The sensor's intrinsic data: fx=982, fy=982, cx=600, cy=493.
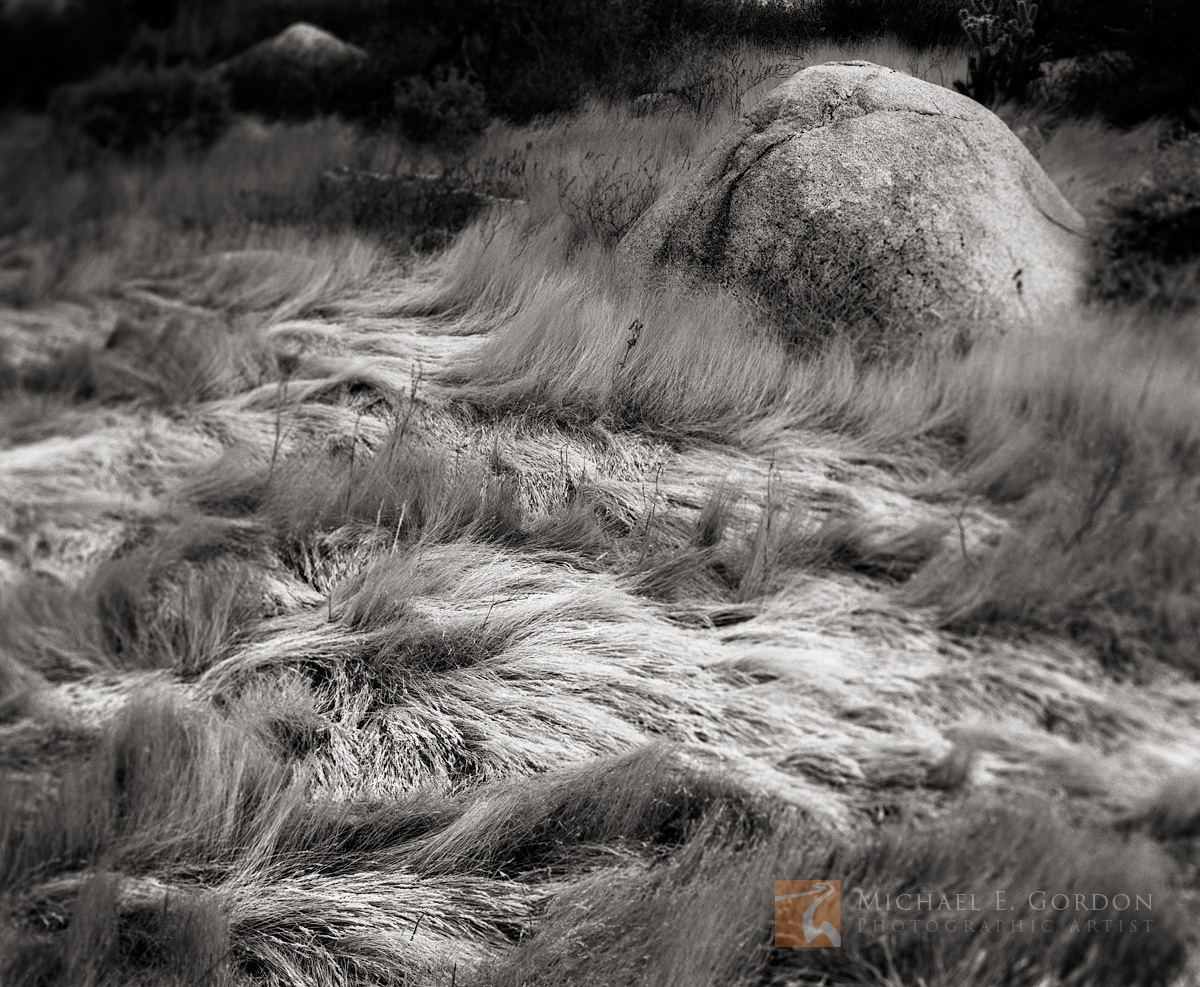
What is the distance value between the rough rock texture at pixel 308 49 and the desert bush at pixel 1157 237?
2705mm

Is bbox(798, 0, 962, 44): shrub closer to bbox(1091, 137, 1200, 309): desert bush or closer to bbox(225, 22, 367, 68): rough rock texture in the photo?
bbox(1091, 137, 1200, 309): desert bush

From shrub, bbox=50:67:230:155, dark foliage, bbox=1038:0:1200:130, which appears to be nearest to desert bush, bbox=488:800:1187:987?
dark foliage, bbox=1038:0:1200:130

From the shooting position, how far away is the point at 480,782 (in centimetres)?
214

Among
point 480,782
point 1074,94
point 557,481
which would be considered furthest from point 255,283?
point 1074,94

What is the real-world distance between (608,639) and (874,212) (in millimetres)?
1016

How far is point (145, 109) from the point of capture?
489 centimetres

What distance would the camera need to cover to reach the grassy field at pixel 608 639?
1481 millimetres

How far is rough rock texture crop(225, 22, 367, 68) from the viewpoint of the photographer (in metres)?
3.55

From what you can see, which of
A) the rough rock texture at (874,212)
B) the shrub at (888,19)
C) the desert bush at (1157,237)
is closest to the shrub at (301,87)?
the rough rock texture at (874,212)

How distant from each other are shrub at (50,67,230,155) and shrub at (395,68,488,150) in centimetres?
183

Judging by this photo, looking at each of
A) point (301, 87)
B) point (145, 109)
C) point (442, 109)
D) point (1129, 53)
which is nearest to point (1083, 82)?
point (1129, 53)

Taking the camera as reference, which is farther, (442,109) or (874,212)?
(442,109)

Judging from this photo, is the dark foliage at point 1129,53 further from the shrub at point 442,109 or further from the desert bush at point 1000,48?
the shrub at point 442,109

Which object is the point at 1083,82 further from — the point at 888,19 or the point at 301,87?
the point at 301,87
